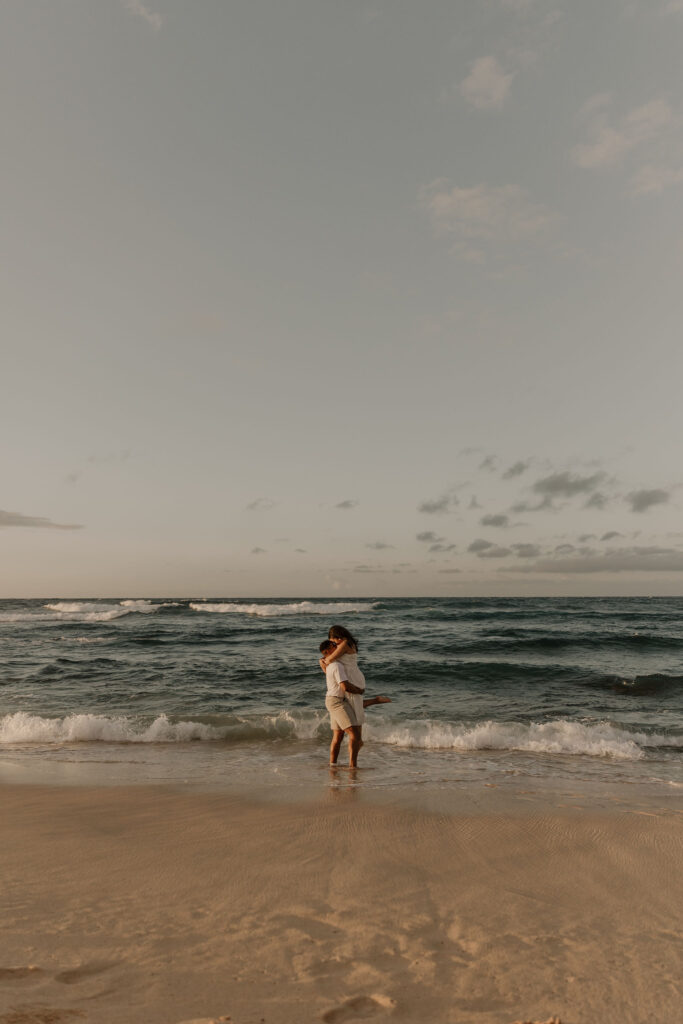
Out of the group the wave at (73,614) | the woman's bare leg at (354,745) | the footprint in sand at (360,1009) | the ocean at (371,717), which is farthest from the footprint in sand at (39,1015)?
the wave at (73,614)

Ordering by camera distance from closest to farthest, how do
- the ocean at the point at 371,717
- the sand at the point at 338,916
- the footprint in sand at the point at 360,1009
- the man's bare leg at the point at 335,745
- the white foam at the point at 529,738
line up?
1. the footprint in sand at the point at 360,1009
2. the sand at the point at 338,916
3. the ocean at the point at 371,717
4. the man's bare leg at the point at 335,745
5. the white foam at the point at 529,738

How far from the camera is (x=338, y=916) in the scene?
13.0 feet

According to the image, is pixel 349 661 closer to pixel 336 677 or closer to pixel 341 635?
pixel 336 677

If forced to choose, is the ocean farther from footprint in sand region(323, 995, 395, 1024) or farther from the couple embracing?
footprint in sand region(323, 995, 395, 1024)

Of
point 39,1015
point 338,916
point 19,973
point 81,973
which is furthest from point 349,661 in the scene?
point 39,1015

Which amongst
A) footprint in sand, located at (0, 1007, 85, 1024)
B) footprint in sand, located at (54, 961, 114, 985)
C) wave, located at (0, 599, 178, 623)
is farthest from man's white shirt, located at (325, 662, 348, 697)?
wave, located at (0, 599, 178, 623)

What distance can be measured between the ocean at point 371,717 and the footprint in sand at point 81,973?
420 cm

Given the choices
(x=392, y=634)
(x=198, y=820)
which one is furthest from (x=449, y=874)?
(x=392, y=634)

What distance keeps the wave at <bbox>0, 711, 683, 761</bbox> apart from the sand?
3.68 metres

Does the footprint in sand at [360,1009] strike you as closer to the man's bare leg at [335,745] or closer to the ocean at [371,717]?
the ocean at [371,717]

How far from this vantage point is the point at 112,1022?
2.72 m

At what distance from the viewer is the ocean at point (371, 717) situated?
8320 millimetres

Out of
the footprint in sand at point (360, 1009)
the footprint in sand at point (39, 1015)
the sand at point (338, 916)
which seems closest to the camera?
the footprint in sand at point (39, 1015)

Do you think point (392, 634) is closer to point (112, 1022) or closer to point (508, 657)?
point (508, 657)
